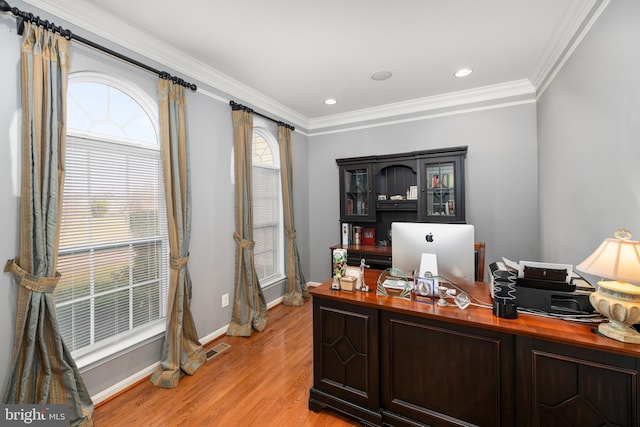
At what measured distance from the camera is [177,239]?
2367mm

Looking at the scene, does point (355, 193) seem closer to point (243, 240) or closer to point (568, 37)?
point (243, 240)

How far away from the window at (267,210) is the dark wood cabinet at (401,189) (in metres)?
0.97

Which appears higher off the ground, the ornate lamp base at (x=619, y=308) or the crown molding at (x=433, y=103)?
the crown molding at (x=433, y=103)

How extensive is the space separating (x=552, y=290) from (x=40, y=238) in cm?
300

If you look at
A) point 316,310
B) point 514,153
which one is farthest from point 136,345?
point 514,153

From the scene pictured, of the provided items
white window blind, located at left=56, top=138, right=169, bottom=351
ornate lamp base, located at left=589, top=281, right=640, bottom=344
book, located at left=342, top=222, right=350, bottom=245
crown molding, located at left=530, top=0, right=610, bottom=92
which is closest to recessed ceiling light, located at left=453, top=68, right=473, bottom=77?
crown molding, located at left=530, top=0, right=610, bottom=92

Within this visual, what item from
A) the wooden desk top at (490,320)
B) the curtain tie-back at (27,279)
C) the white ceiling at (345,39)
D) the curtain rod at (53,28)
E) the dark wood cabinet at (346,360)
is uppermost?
the white ceiling at (345,39)

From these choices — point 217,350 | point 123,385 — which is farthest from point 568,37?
point 123,385

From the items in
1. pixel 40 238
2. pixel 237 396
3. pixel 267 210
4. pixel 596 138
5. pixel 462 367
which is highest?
pixel 596 138

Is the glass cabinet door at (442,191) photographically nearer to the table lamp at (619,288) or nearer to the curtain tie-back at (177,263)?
the table lamp at (619,288)

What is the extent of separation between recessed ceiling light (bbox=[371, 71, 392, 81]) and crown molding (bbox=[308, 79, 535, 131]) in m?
0.84

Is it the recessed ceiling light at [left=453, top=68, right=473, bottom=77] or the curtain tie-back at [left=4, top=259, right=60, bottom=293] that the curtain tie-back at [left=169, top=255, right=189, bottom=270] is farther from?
the recessed ceiling light at [left=453, top=68, right=473, bottom=77]

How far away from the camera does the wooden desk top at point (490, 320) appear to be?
1.19 m

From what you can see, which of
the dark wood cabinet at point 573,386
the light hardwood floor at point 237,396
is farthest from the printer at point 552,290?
the light hardwood floor at point 237,396
